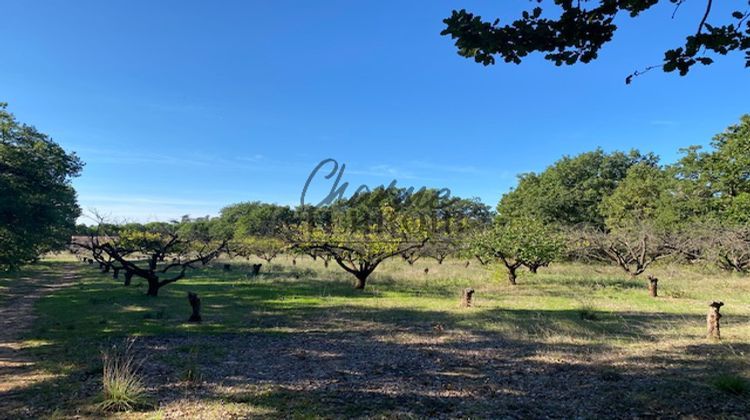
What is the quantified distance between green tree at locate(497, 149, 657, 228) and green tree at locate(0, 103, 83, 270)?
42.4m

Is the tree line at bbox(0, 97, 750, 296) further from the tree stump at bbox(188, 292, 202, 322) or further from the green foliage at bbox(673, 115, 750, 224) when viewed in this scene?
the tree stump at bbox(188, 292, 202, 322)

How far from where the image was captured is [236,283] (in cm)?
2105

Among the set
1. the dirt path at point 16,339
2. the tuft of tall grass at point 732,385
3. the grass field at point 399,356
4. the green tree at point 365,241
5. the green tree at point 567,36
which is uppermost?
the green tree at point 567,36

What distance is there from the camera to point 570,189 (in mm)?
48312

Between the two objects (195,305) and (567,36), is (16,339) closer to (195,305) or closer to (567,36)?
(195,305)

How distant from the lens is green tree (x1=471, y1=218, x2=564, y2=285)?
1888 cm

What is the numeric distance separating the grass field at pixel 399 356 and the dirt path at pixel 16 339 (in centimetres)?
22

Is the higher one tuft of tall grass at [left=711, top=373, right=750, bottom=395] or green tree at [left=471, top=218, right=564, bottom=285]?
green tree at [left=471, top=218, right=564, bottom=285]

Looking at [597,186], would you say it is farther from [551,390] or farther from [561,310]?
[551,390]

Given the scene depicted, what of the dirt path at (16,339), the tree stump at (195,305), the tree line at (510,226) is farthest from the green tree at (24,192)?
the tree stump at (195,305)

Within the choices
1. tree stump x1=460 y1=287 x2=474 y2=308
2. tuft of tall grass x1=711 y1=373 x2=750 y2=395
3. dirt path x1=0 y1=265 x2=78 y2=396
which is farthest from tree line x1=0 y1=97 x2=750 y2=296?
tuft of tall grass x1=711 y1=373 x2=750 y2=395

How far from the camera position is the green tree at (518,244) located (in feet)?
61.9

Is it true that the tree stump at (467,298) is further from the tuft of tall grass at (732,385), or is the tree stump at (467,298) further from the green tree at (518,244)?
the tuft of tall grass at (732,385)

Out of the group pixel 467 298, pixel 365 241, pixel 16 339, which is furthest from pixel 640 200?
pixel 16 339
